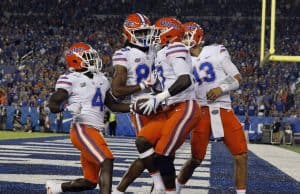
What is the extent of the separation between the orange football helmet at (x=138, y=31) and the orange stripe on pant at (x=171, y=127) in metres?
0.57

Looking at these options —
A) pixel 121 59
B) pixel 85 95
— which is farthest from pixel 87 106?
pixel 121 59

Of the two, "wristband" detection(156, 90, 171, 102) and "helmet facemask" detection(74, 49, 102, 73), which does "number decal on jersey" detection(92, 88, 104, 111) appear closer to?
"helmet facemask" detection(74, 49, 102, 73)

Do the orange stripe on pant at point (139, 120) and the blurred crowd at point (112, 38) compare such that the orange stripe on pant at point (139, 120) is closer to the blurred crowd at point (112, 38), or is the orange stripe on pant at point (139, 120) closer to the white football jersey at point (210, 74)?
the white football jersey at point (210, 74)

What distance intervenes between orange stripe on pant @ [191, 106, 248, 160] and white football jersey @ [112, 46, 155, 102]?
675 mm

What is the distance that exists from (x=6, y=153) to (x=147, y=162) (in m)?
5.81

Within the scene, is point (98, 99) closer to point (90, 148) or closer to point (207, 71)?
point (90, 148)

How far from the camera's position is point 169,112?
18.0 ft

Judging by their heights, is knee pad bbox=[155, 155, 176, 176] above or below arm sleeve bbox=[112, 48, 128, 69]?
below

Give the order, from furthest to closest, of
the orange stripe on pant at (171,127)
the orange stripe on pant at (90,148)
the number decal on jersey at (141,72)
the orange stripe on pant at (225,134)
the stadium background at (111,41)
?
the stadium background at (111,41) → the orange stripe on pant at (225,134) → the number decal on jersey at (141,72) → the orange stripe on pant at (171,127) → the orange stripe on pant at (90,148)

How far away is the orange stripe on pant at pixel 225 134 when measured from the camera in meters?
5.98

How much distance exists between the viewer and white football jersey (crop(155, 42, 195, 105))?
535 centimetres

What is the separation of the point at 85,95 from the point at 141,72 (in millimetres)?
555

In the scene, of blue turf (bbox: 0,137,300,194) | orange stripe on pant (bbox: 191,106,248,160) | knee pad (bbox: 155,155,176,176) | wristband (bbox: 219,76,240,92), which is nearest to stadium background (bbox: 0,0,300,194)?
blue turf (bbox: 0,137,300,194)

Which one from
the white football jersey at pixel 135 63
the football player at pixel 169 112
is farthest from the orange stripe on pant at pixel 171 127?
the white football jersey at pixel 135 63
